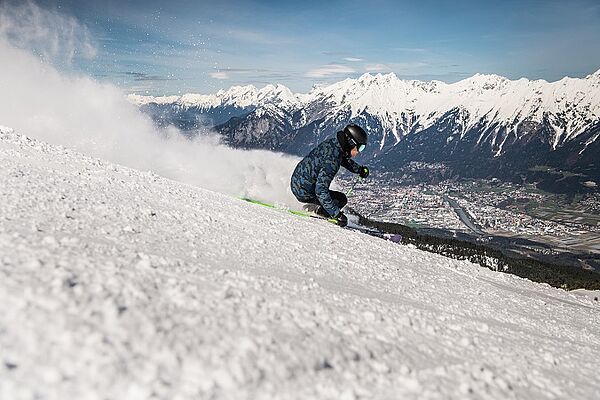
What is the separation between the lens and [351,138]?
12.4m

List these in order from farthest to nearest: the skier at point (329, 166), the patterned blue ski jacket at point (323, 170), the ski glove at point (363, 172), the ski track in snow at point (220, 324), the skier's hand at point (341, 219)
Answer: the ski glove at point (363, 172) < the skier's hand at point (341, 219) < the patterned blue ski jacket at point (323, 170) < the skier at point (329, 166) < the ski track in snow at point (220, 324)

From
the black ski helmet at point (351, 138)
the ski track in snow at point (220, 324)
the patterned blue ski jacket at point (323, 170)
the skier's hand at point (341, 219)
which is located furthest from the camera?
the skier's hand at point (341, 219)

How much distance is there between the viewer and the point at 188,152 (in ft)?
291

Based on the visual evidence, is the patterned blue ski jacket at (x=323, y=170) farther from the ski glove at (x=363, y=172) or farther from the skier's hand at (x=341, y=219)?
the skier's hand at (x=341, y=219)

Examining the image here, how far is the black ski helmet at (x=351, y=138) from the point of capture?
12.4 metres

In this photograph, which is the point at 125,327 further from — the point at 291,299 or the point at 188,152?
the point at 188,152

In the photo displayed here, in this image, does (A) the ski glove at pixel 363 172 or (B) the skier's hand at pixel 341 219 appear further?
(A) the ski glove at pixel 363 172

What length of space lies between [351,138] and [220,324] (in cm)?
952

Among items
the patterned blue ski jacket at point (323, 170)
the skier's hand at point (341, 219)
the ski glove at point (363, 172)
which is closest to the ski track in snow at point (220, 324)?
the patterned blue ski jacket at point (323, 170)

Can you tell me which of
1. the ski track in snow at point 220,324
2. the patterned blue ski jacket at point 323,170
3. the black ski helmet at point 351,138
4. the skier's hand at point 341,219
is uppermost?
the black ski helmet at point 351,138

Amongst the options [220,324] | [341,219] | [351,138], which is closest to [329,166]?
[351,138]

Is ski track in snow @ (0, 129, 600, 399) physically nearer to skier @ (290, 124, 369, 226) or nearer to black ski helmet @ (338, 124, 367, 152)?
skier @ (290, 124, 369, 226)

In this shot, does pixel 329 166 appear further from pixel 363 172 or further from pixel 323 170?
pixel 363 172

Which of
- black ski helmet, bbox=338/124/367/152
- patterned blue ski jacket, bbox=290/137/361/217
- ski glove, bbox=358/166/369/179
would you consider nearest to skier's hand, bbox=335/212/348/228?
patterned blue ski jacket, bbox=290/137/361/217
